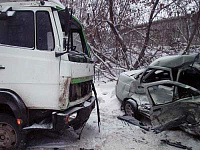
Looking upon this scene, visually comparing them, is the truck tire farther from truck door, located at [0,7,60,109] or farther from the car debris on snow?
the car debris on snow

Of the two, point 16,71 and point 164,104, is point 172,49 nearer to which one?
point 164,104

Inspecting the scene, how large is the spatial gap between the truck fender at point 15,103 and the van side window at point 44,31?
902 millimetres

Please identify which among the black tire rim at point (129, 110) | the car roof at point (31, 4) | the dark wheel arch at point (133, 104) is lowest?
the black tire rim at point (129, 110)

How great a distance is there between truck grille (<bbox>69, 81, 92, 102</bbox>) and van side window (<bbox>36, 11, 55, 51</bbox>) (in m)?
0.79

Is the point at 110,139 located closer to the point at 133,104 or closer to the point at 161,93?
the point at 161,93

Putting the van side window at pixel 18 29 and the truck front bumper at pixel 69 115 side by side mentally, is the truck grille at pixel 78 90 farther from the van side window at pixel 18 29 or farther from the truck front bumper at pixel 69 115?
the van side window at pixel 18 29

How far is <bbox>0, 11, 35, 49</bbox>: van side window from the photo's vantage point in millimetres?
3068

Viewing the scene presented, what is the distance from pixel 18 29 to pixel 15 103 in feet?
3.94

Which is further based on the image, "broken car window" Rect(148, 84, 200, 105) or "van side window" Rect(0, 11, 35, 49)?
"broken car window" Rect(148, 84, 200, 105)

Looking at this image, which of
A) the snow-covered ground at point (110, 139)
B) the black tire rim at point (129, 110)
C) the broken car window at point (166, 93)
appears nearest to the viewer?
the snow-covered ground at point (110, 139)

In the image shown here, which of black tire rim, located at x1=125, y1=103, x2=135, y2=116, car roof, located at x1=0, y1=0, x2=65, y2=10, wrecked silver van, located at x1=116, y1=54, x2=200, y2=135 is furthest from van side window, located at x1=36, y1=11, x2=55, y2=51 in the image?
black tire rim, located at x1=125, y1=103, x2=135, y2=116

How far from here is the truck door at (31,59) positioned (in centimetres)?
300

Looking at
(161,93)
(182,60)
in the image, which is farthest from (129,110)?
(182,60)

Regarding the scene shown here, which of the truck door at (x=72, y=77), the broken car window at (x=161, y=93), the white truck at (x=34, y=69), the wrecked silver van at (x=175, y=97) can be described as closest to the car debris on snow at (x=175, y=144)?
the wrecked silver van at (x=175, y=97)
